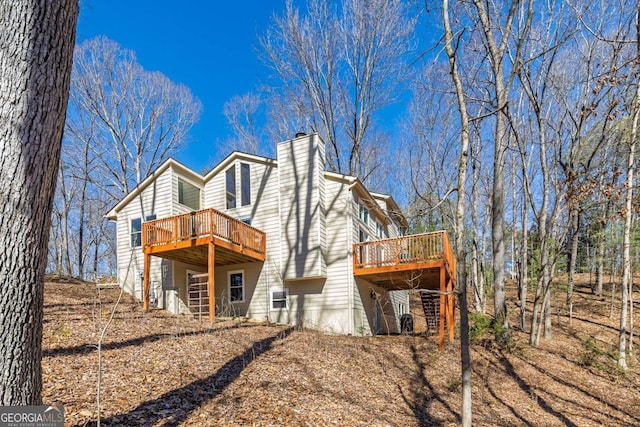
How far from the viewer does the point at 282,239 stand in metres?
14.2

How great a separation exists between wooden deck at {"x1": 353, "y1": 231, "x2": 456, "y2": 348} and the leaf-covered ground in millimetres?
1453

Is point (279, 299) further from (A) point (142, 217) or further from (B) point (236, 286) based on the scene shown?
(A) point (142, 217)

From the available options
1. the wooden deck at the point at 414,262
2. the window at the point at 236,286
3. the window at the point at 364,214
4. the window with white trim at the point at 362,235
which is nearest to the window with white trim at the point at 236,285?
the window at the point at 236,286

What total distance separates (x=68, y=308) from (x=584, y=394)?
1337 cm

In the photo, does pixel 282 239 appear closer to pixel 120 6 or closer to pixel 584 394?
pixel 584 394

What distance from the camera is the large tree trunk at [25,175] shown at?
2836 mm

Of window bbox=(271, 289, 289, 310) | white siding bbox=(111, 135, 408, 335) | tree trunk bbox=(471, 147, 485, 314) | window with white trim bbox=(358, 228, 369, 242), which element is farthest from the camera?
tree trunk bbox=(471, 147, 485, 314)

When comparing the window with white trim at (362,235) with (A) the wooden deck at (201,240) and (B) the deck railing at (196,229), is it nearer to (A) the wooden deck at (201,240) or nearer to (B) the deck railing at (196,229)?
(A) the wooden deck at (201,240)

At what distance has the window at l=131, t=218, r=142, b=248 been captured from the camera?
50.8 feet

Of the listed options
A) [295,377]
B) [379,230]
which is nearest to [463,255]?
[295,377]

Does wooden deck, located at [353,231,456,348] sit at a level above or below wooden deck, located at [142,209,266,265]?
below

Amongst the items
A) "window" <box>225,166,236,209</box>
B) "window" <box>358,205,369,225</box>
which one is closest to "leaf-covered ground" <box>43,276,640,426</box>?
"window" <box>358,205,369,225</box>

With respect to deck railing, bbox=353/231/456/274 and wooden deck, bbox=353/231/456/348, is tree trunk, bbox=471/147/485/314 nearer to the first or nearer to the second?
wooden deck, bbox=353/231/456/348

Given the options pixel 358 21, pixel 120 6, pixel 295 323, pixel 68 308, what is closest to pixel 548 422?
pixel 295 323
